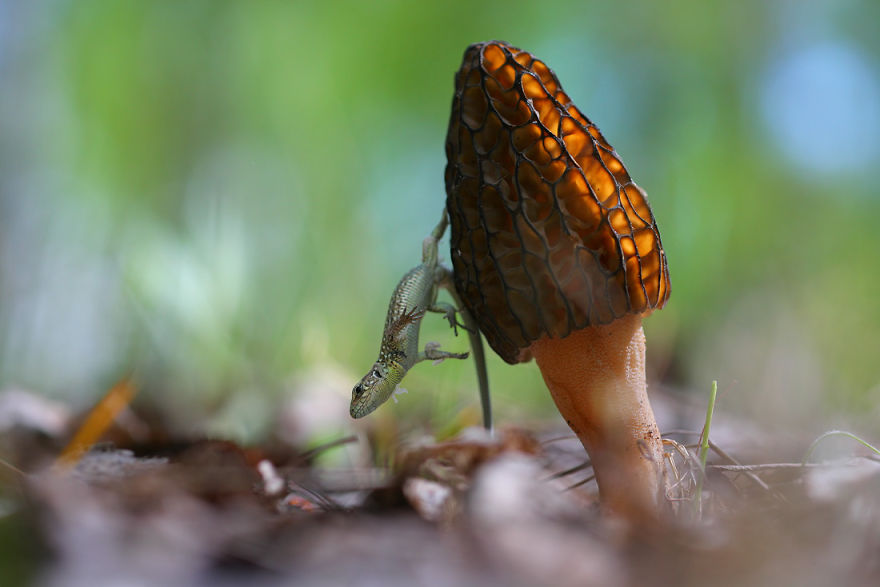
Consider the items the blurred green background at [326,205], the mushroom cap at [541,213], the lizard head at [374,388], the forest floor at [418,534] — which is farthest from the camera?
the blurred green background at [326,205]

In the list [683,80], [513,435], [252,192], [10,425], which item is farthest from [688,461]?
[683,80]

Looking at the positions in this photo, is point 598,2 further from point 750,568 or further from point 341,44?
point 750,568

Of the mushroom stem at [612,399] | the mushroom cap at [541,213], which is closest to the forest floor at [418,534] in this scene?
the mushroom stem at [612,399]

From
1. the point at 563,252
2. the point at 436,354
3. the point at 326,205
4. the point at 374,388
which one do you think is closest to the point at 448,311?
the point at 436,354

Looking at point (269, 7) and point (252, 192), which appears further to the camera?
point (269, 7)

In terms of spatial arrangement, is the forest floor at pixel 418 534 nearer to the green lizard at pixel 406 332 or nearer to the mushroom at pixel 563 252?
the mushroom at pixel 563 252

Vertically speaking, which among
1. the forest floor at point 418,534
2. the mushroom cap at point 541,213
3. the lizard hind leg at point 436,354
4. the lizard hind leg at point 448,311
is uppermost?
the mushroom cap at point 541,213

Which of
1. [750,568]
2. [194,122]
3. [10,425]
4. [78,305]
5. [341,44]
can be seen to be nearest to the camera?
[750,568]

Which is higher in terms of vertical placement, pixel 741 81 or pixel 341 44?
pixel 341 44
